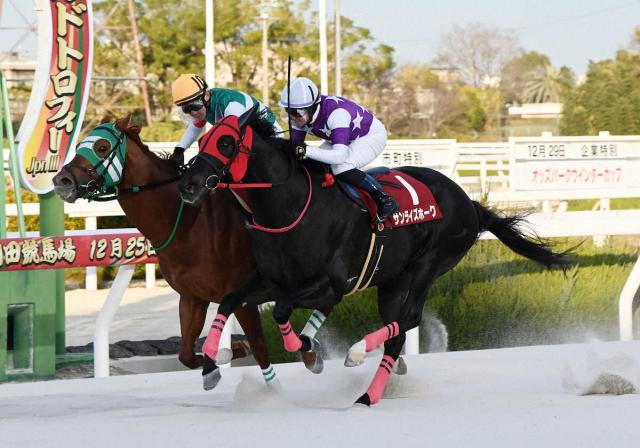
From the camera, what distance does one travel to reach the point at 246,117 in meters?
4.84

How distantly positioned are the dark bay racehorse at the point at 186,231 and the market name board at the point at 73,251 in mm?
1115

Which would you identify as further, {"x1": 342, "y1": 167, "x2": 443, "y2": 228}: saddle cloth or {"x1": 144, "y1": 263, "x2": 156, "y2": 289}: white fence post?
{"x1": 144, "y1": 263, "x2": 156, "y2": 289}: white fence post

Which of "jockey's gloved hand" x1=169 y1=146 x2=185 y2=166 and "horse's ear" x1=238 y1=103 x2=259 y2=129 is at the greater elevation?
"horse's ear" x1=238 y1=103 x2=259 y2=129

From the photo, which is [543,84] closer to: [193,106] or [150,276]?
[150,276]

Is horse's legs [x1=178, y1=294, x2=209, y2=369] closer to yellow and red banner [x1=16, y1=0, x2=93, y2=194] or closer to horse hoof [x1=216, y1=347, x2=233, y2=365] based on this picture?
horse hoof [x1=216, y1=347, x2=233, y2=365]

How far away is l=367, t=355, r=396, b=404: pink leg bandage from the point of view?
5184mm

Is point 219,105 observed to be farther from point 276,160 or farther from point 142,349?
point 142,349

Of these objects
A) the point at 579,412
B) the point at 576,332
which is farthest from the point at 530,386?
the point at 576,332

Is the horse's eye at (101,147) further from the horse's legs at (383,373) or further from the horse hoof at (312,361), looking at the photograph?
the horse's legs at (383,373)

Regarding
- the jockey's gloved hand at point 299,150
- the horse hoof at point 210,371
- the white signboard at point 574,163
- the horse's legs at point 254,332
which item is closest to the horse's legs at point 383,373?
the horse's legs at point 254,332

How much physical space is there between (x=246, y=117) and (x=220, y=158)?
263mm

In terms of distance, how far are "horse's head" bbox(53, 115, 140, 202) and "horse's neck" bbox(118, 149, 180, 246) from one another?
73 millimetres

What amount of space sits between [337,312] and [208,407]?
2898 mm

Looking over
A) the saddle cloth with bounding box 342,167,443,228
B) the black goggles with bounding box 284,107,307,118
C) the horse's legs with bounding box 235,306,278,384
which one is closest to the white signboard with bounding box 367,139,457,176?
the saddle cloth with bounding box 342,167,443,228
